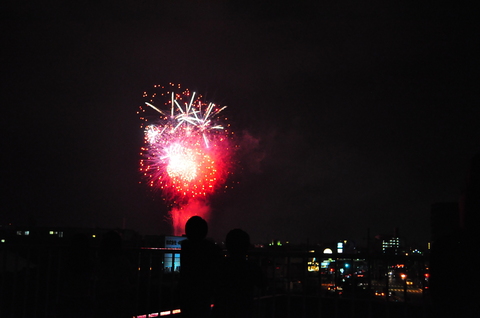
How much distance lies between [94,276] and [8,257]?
3.75 feet

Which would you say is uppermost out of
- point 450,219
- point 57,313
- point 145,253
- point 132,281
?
point 450,219

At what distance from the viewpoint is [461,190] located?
2562 mm

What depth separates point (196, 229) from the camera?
474 centimetres

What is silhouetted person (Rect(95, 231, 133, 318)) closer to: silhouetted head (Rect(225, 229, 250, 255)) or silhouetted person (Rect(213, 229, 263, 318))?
silhouetted person (Rect(213, 229, 263, 318))

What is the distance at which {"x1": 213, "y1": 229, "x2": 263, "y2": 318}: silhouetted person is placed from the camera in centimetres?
450

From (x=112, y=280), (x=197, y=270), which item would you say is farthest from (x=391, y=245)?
(x=197, y=270)

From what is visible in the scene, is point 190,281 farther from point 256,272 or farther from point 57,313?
point 57,313

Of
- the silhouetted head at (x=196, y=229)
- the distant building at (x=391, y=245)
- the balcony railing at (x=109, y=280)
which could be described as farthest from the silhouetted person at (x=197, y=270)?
the distant building at (x=391, y=245)

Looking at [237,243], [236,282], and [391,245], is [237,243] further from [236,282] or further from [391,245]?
[391,245]

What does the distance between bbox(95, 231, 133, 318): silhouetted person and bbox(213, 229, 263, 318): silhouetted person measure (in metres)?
1.82

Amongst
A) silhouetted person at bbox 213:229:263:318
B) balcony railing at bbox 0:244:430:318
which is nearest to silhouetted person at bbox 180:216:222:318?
silhouetted person at bbox 213:229:263:318

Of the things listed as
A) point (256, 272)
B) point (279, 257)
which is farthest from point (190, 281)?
point (279, 257)

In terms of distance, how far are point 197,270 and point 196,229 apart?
43 centimetres

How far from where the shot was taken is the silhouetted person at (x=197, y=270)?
185 inches
